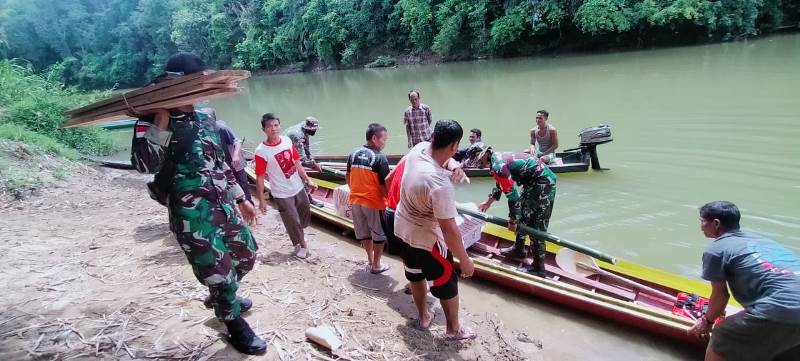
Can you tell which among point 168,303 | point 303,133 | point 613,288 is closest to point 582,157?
point 613,288

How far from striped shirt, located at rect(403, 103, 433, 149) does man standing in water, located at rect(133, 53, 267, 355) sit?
5873 millimetres

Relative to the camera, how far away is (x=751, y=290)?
272 cm

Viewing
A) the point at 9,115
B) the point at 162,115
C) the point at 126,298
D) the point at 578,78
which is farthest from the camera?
the point at 578,78

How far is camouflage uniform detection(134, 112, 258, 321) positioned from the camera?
240cm

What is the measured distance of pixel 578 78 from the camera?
18.5 metres

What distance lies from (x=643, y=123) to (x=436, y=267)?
9850 millimetres

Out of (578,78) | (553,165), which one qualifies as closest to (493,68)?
(578,78)

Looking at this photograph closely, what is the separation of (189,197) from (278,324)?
135 cm

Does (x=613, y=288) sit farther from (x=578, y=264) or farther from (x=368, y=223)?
(x=368, y=223)

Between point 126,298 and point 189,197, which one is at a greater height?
point 189,197

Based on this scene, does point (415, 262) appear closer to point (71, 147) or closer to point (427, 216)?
point (427, 216)

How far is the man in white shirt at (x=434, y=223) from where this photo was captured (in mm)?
2730

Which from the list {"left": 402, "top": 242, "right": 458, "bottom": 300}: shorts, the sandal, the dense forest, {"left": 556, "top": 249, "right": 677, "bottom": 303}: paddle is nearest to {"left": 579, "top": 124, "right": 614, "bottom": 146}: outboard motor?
{"left": 556, "top": 249, "right": 677, "bottom": 303}: paddle

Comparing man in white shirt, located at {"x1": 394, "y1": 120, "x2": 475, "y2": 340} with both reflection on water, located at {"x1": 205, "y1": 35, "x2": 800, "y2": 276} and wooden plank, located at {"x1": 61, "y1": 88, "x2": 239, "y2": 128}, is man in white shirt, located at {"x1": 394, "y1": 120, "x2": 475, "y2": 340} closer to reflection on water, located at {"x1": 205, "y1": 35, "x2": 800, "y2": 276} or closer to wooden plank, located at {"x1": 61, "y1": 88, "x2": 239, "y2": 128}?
wooden plank, located at {"x1": 61, "y1": 88, "x2": 239, "y2": 128}
